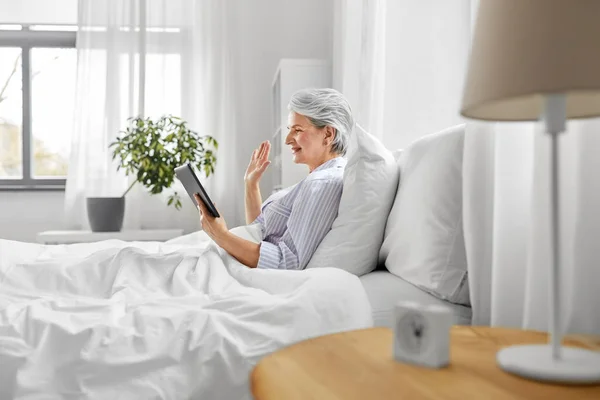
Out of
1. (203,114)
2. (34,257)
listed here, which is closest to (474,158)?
(34,257)

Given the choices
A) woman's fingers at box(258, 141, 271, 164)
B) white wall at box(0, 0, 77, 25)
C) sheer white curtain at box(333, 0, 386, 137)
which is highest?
white wall at box(0, 0, 77, 25)

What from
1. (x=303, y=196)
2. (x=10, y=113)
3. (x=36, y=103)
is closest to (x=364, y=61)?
(x=303, y=196)

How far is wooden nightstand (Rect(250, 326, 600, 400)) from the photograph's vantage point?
29.6 inches

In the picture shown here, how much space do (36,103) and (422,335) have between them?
4.52 m

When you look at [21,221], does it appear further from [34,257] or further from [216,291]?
[216,291]

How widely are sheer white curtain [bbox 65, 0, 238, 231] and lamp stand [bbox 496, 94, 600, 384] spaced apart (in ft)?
12.2

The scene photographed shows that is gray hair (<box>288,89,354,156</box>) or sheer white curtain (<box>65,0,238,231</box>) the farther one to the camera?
sheer white curtain (<box>65,0,238,231</box>)

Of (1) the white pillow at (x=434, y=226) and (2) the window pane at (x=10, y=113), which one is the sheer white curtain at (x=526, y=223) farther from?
(2) the window pane at (x=10, y=113)

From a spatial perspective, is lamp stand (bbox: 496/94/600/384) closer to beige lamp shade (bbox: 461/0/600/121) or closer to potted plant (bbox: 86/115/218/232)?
beige lamp shade (bbox: 461/0/600/121)

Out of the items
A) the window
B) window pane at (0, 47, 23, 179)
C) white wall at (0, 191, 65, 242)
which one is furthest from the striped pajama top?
window pane at (0, 47, 23, 179)

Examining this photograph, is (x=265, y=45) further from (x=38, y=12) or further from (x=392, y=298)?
(x=392, y=298)

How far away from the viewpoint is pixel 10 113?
4750 mm

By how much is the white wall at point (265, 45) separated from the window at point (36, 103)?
1274 mm

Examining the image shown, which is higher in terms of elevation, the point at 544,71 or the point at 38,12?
the point at 38,12
